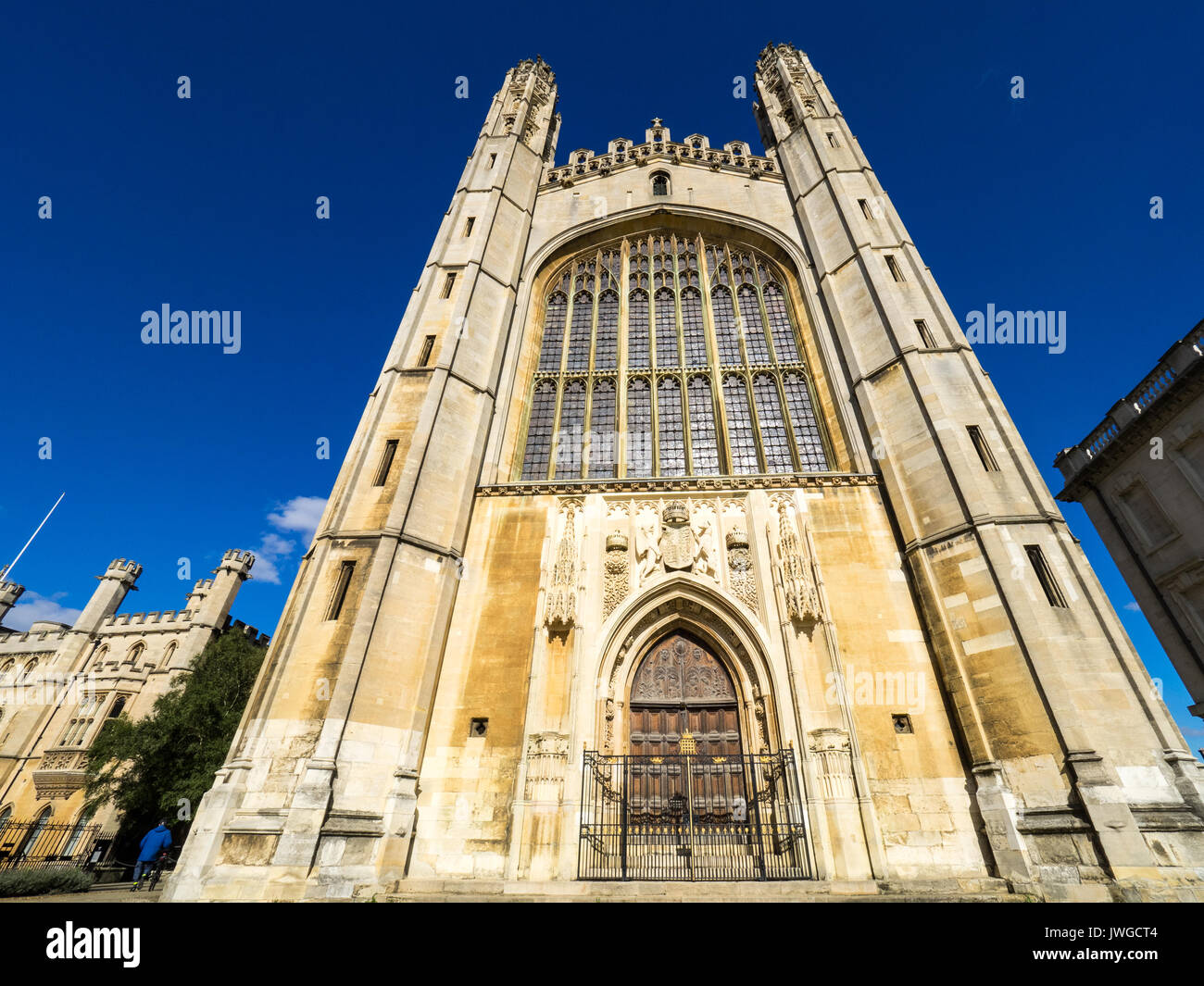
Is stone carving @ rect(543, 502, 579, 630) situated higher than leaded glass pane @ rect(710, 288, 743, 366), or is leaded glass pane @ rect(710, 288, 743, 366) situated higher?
leaded glass pane @ rect(710, 288, 743, 366)

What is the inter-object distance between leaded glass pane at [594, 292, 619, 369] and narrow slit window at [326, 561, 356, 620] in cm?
923

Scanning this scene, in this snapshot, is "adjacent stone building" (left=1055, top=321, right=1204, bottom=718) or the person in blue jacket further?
"adjacent stone building" (left=1055, top=321, right=1204, bottom=718)

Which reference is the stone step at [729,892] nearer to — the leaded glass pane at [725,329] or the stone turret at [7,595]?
the leaded glass pane at [725,329]

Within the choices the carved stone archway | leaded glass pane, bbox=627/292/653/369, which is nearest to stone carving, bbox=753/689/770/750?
the carved stone archway

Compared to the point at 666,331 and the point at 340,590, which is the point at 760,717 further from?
the point at 666,331

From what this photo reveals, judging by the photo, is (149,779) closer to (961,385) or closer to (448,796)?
(448,796)

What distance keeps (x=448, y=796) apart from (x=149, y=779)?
1927 centimetres

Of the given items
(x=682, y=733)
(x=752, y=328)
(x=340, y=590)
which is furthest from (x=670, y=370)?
(x=340, y=590)

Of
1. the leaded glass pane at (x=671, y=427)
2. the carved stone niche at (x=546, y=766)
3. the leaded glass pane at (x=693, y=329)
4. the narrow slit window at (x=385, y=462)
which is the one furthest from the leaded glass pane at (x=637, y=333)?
the carved stone niche at (x=546, y=766)

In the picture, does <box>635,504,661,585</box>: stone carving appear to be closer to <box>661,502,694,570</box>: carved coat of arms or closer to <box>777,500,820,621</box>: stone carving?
<box>661,502,694,570</box>: carved coat of arms

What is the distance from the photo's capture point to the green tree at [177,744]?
2106 cm

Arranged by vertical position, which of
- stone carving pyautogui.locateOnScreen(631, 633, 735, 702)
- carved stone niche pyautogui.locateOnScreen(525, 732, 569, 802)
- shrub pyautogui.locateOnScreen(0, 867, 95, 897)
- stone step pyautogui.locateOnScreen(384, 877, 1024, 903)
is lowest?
shrub pyautogui.locateOnScreen(0, 867, 95, 897)

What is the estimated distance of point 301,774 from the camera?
8688mm

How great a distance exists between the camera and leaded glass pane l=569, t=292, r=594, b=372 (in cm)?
1730
